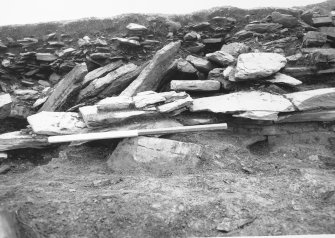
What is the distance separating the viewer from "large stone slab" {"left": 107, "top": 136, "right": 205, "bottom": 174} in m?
4.94

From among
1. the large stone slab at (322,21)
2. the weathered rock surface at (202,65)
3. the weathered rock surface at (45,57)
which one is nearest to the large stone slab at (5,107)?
the weathered rock surface at (45,57)

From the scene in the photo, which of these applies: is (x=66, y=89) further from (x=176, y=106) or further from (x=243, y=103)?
(x=243, y=103)

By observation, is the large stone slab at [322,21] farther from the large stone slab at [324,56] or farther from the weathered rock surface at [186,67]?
the weathered rock surface at [186,67]

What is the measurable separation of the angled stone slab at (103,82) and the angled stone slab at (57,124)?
3.89 ft

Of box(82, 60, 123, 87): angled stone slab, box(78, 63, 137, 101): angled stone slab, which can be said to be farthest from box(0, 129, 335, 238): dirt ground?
box(82, 60, 123, 87): angled stone slab

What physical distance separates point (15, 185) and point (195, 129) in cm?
306

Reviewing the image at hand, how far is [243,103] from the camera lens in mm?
5805

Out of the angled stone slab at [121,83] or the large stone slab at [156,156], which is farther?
the angled stone slab at [121,83]

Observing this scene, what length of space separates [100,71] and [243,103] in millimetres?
3958

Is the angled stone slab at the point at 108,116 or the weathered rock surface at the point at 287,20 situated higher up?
the weathered rock surface at the point at 287,20

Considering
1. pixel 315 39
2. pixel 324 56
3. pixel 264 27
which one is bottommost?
pixel 324 56

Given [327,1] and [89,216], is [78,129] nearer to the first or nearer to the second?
[89,216]

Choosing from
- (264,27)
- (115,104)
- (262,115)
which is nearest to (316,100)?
(262,115)

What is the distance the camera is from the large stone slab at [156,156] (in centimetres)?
494
